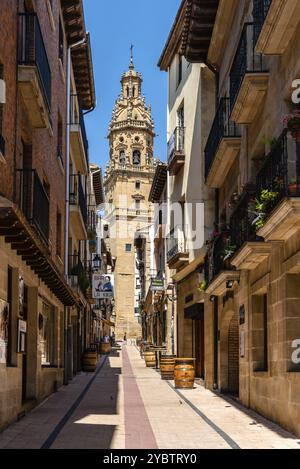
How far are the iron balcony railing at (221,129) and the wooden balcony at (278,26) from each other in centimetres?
567

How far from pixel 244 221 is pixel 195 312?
11.7 meters

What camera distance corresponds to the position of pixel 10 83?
12.7 m

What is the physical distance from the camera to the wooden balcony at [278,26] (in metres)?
11.7

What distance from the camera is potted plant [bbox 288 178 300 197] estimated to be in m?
10.7

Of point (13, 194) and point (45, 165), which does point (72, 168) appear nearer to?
point (45, 165)

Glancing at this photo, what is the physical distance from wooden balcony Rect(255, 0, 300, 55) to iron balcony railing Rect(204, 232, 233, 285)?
565 cm

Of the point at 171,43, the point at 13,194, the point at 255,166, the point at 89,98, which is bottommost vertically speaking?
the point at 13,194

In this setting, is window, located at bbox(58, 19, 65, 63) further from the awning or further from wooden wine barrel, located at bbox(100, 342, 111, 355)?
wooden wine barrel, located at bbox(100, 342, 111, 355)

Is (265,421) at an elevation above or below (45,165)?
below

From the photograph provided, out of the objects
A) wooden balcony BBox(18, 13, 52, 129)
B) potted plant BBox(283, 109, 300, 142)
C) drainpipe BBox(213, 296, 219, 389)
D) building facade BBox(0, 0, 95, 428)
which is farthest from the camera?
drainpipe BBox(213, 296, 219, 389)

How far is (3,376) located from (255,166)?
7528 mm

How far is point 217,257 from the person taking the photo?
1981 cm

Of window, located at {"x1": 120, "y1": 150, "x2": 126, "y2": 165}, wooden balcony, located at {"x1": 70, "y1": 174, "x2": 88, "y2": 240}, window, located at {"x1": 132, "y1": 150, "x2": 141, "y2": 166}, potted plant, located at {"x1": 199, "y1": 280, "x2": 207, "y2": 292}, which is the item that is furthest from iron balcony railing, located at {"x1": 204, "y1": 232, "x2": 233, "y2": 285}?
window, located at {"x1": 132, "y1": 150, "x2": 141, "y2": 166}
